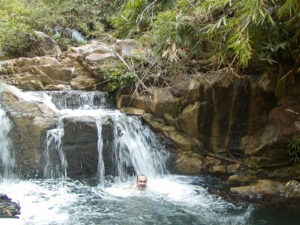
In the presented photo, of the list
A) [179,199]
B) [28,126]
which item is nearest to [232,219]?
[179,199]

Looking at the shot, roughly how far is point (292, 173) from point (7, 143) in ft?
20.8

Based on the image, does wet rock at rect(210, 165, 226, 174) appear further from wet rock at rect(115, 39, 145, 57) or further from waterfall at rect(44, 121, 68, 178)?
wet rock at rect(115, 39, 145, 57)

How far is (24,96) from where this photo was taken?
7.78m

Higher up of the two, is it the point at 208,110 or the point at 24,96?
the point at 24,96

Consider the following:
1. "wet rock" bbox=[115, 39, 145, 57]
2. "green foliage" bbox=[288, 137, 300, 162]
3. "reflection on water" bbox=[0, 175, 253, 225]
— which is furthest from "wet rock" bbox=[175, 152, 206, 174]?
"wet rock" bbox=[115, 39, 145, 57]

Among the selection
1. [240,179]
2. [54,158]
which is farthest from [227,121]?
[54,158]

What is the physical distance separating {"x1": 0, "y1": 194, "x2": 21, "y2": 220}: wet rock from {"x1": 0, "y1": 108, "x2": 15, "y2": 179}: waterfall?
1.47 m

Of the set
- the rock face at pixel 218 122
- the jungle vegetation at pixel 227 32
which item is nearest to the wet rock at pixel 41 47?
the jungle vegetation at pixel 227 32

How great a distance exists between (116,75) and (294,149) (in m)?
5.07

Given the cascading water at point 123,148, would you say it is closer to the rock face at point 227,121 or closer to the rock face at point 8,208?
the rock face at point 227,121

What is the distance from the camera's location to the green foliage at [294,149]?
5595 mm

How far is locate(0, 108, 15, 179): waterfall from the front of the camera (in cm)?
592

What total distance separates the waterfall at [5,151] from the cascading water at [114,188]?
0.02 metres

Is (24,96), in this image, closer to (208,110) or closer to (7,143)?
(7,143)
